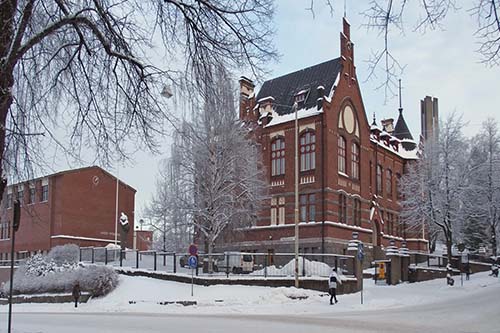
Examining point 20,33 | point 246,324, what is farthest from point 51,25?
point 246,324

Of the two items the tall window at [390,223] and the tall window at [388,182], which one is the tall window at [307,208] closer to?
the tall window at [390,223]

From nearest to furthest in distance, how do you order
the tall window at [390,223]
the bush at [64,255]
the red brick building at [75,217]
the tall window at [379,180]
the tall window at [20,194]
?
1. the tall window at [20,194]
2. the bush at [64,255]
3. the tall window at [379,180]
4. the red brick building at [75,217]
5. the tall window at [390,223]

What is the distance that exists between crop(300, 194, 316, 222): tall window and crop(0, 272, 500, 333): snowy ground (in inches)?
298

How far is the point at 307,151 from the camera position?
47750 millimetres

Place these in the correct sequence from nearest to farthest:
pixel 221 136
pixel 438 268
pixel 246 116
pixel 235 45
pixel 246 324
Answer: pixel 235 45 → pixel 246 324 → pixel 221 136 → pixel 438 268 → pixel 246 116

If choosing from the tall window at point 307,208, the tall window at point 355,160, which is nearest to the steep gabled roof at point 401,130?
the tall window at point 355,160

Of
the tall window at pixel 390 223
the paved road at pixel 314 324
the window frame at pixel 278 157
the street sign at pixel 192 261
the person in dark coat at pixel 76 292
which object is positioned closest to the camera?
the paved road at pixel 314 324

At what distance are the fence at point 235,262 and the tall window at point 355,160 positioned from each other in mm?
12494

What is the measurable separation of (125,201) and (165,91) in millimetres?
58021

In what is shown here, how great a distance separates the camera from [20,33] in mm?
9469

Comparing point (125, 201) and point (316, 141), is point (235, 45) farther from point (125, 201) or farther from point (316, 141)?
point (125, 201)

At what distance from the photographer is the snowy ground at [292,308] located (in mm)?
19672

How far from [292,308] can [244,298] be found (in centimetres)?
324

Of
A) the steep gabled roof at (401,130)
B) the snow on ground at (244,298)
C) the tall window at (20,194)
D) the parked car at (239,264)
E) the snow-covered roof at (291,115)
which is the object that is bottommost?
the snow on ground at (244,298)
